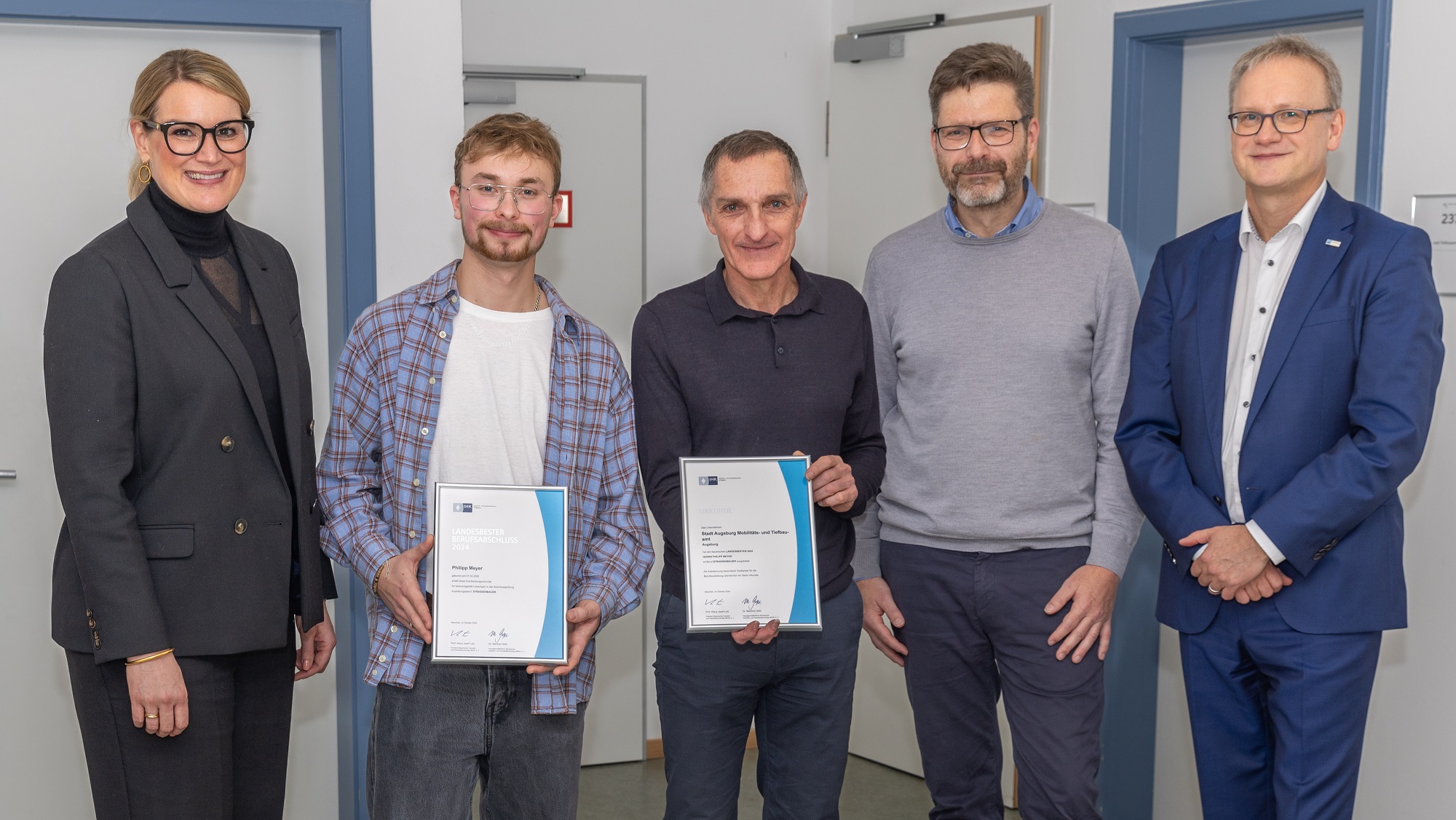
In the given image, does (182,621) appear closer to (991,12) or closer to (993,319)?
(993,319)

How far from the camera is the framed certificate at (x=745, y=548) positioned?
229 centimetres

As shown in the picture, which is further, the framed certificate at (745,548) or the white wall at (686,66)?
the white wall at (686,66)

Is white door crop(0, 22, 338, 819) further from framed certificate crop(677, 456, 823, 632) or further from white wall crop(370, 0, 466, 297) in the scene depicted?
framed certificate crop(677, 456, 823, 632)

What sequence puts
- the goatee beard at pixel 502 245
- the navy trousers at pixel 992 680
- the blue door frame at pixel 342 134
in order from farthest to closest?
the blue door frame at pixel 342 134 < the navy trousers at pixel 992 680 < the goatee beard at pixel 502 245

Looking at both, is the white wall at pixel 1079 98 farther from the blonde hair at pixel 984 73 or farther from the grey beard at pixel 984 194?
the grey beard at pixel 984 194

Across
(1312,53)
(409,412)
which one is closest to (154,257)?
(409,412)

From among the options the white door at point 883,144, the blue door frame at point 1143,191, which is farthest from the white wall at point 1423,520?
the white door at point 883,144

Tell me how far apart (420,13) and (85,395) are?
153 cm

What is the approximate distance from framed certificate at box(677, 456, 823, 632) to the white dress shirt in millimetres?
815

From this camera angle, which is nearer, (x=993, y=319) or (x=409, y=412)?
(x=409, y=412)

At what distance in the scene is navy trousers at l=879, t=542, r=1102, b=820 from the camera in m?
2.58

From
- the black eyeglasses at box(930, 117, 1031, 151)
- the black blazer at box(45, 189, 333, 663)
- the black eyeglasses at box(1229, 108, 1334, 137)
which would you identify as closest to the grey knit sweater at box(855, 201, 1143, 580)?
the black eyeglasses at box(930, 117, 1031, 151)

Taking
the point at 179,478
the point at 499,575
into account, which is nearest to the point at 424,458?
the point at 499,575

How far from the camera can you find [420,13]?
10.3ft
